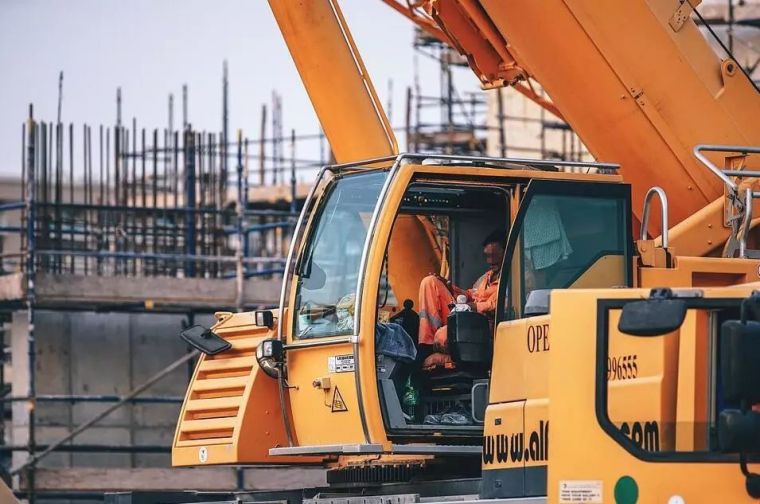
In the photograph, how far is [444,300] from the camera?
458 inches

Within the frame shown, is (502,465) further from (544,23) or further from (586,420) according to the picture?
(544,23)

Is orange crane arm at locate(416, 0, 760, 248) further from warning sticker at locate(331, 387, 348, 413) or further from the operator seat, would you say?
warning sticker at locate(331, 387, 348, 413)

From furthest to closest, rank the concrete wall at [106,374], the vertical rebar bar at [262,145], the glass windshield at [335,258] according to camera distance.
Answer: the vertical rebar bar at [262,145]
the concrete wall at [106,374]
the glass windshield at [335,258]

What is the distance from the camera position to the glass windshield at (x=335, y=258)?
11188mm

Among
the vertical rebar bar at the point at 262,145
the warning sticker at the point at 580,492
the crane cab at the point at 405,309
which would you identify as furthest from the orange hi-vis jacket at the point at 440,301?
the vertical rebar bar at the point at 262,145

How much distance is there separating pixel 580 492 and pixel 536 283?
2.65 metres

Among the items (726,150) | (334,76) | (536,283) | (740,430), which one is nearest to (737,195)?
(726,150)

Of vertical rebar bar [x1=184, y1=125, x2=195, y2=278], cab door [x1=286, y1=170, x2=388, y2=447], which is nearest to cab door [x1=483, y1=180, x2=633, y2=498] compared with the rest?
cab door [x1=286, y1=170, x2=388, y2=447]

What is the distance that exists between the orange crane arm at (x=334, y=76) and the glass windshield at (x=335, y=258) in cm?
246

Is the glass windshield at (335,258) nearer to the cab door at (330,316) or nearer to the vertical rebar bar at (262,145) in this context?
the cab door at (330,316)

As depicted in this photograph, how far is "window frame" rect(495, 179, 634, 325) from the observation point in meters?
10.7

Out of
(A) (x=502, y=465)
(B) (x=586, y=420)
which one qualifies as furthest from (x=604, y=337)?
(A) (x=502, y=465)

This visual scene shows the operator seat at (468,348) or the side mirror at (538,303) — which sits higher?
the side mirror at (538,303)

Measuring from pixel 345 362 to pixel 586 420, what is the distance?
2.95 m
